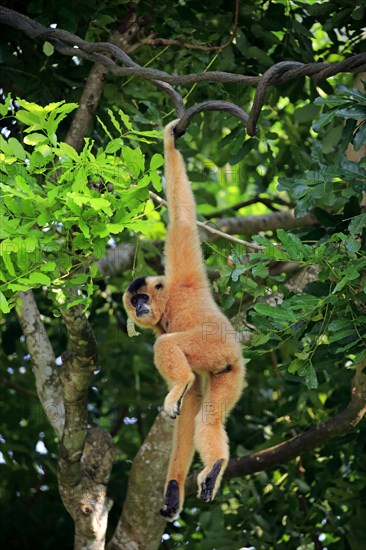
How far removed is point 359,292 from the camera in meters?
5.37

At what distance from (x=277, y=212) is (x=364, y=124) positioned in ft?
12.3

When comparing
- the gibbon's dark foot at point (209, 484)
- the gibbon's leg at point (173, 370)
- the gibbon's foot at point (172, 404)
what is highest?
the gibbon's leg at point (173, 370)

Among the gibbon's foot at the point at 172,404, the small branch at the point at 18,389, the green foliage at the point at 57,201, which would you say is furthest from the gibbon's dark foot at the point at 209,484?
the small branch at the point at 18,389

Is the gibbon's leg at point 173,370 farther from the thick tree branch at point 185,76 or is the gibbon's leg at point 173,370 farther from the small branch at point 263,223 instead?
the small branch at point 263,223

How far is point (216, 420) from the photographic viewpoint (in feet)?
18.2

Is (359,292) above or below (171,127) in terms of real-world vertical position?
below

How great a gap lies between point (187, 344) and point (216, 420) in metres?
0.46

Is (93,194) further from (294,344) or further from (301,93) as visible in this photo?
(294,344)

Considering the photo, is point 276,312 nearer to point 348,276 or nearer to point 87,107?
point 348,276

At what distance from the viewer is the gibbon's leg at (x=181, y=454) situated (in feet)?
18.6

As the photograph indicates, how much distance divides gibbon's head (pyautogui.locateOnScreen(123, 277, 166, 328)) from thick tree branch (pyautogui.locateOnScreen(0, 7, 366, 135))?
1.20m

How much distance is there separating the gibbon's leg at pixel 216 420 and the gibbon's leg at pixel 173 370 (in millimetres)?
249

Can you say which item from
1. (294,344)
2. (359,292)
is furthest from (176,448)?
(294,344)

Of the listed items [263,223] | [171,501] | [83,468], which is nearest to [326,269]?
[171,501]
